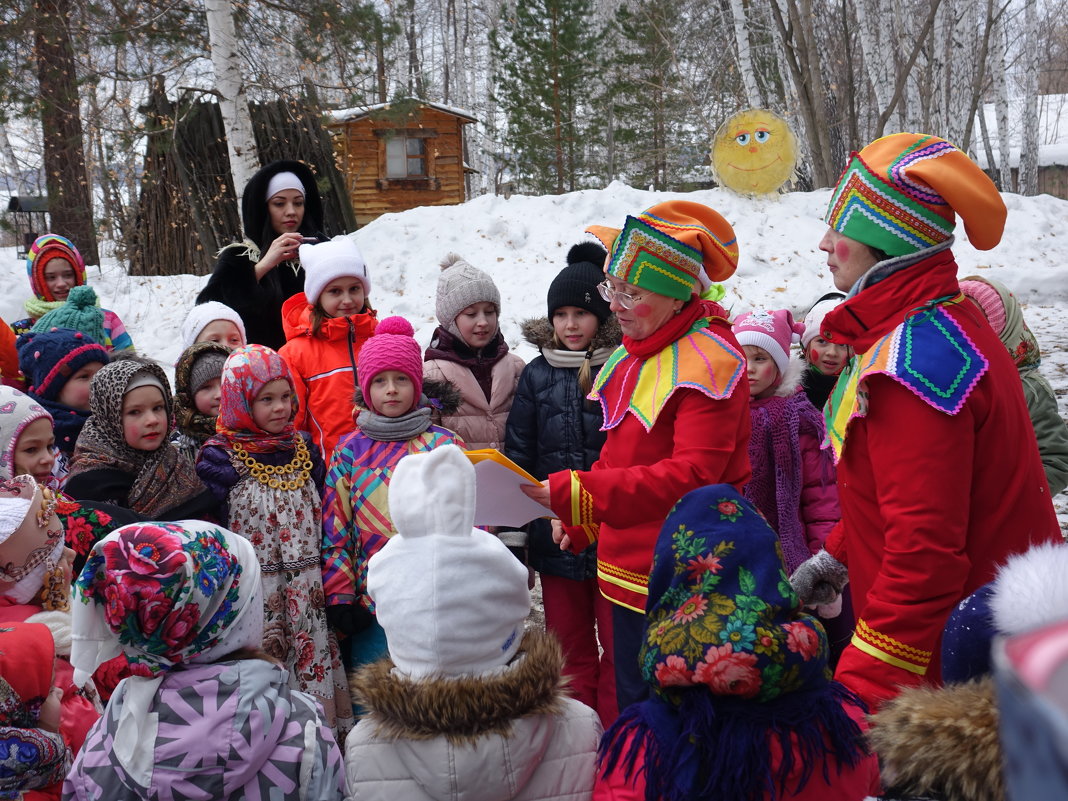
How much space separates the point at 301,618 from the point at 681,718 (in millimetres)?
2046

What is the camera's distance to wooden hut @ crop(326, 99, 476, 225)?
67.5 feet

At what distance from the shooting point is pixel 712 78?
24141 millimetres

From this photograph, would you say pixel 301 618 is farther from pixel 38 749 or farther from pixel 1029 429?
pixel 1029 429

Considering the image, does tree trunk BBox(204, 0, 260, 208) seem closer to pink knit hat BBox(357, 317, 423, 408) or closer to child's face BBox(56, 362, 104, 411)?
child's face BBox(56, 362, 104, 411)

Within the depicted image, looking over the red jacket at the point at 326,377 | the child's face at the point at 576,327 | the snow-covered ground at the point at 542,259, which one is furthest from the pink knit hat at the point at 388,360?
the snow-covered ground at the point at 542,259

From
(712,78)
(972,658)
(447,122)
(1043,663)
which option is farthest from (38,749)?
(712,78)

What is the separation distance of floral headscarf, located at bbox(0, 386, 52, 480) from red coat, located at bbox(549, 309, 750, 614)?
1.90 metres

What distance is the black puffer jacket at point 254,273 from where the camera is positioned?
4.81m

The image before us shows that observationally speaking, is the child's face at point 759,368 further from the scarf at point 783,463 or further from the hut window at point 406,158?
A: the hut window at point 406,158

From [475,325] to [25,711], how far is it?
2.65m

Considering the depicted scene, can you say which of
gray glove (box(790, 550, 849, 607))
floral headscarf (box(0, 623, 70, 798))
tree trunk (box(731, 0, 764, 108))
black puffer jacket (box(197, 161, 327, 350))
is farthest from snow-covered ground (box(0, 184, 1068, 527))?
floral headscarf (box(0, 623, 70, 798))

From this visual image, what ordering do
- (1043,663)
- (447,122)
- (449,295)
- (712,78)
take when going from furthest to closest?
1. (712,78)
2. (447,122)
3. (449,295)
4. (1043,663)

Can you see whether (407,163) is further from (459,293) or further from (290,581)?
(290,581)

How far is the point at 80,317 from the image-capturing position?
4.94 meters
